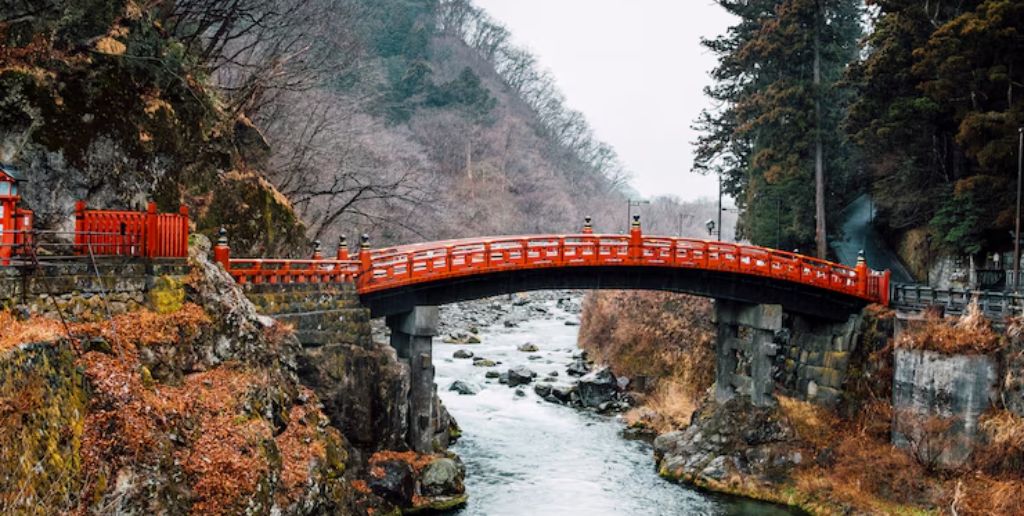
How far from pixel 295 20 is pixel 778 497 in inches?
1174

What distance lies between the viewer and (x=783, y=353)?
3353 cm

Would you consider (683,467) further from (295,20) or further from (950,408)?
(295,20)

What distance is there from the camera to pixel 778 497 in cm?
2691

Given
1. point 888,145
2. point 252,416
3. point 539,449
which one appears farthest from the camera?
point 888,145

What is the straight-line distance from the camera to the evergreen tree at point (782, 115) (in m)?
39.0

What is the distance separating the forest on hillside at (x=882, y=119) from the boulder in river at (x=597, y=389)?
12.2 m

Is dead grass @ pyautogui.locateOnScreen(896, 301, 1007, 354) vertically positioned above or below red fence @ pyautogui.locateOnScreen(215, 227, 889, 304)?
below

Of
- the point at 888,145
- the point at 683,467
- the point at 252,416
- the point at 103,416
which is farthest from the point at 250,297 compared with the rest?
the point at 888,145

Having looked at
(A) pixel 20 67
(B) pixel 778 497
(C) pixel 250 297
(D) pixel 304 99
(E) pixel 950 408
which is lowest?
(B) pixel 778 497

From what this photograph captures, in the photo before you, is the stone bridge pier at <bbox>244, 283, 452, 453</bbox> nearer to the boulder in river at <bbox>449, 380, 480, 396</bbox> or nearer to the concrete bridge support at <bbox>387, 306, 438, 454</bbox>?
the concrete bridge support at <bbox>387, 306, 438, 454</bbox>

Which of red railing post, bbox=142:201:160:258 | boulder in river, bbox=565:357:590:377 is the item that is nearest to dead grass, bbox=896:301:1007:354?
boulder in river, bbox=565:357:590:377

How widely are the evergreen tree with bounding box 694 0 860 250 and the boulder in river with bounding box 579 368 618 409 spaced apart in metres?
12.2

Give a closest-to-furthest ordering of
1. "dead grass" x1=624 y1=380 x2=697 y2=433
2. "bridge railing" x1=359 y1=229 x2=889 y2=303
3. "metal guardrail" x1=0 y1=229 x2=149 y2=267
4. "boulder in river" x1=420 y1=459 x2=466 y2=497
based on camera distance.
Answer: "metal guardrail" x1=0 y1=229 x2=149 y2=267 → "boulder in river" x1=420 y1=459 x2=466 y2=497 → "bridge railing" x1=359 y1=229 x2=889 y2=303 → "dead grass" x1=624 y1=380 x2=697 y2=433

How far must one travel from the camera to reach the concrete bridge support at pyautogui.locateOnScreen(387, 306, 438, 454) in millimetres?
26281
